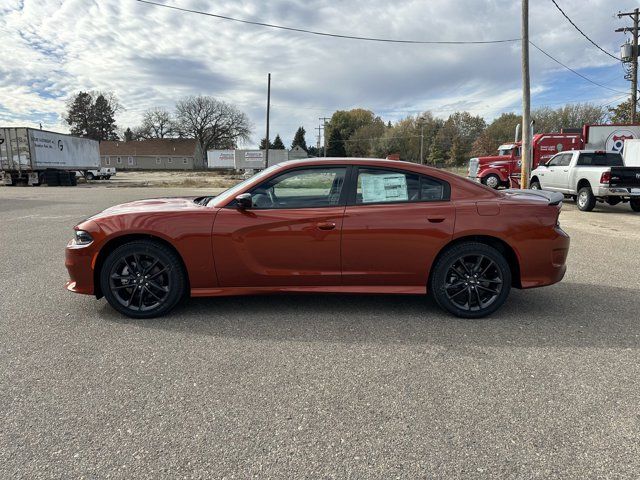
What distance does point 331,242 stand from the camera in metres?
3.98

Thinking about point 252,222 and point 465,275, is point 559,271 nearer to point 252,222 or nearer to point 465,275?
point 465,275

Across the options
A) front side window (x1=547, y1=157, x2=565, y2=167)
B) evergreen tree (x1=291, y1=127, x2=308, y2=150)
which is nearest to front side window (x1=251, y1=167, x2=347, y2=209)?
front side window (x1=547, y1=157, x2=565, y2=167)

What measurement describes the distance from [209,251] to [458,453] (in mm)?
2663

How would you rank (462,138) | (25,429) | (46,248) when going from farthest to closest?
(462,138)
(46,248)
(25,429)

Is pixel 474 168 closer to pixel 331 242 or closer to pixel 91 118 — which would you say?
pixel 331 242

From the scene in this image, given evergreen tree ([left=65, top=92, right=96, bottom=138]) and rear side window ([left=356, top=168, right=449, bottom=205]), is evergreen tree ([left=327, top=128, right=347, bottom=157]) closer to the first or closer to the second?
evergreen tree ([left=65, top=92, right=96, bottom=138])

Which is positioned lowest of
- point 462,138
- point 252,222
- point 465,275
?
point 465,275

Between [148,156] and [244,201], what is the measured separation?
86.4 meters

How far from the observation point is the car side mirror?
396 cm

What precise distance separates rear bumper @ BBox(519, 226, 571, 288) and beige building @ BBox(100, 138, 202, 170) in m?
83.4

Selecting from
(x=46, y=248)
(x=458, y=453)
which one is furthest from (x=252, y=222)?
(x=46, y=248)

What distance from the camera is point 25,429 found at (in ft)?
7.87

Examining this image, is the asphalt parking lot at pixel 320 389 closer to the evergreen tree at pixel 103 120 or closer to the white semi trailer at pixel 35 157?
the white semi trailer at pixel 35 157

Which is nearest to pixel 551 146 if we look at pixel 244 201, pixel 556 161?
pixel 556 161
